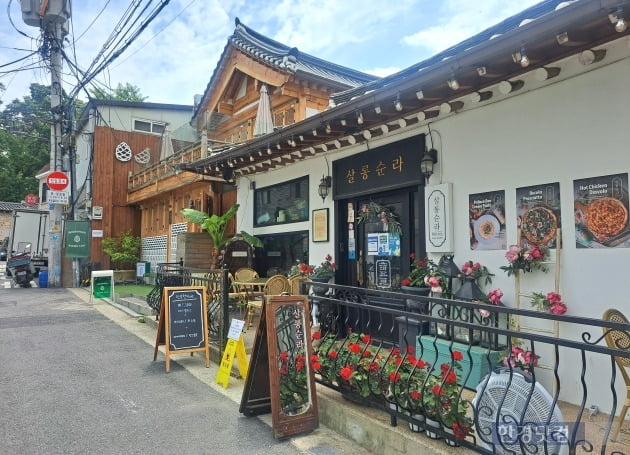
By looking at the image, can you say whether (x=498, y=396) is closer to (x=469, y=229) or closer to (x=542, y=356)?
(x=542, y=356)

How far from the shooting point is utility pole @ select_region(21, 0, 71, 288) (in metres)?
13.1

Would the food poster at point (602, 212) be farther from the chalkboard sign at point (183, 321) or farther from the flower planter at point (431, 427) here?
the chalkboard sign at point (183, 321)

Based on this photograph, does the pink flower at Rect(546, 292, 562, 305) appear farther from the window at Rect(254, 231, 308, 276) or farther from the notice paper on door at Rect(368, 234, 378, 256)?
the window at Rect(254, 231, 308, 276)

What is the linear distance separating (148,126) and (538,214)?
19357 millimetres

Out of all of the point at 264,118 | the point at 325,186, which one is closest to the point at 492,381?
the point at 325,186

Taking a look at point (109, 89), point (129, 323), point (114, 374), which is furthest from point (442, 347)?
point (109, 89)

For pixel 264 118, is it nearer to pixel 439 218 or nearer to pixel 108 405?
pixel 439 218

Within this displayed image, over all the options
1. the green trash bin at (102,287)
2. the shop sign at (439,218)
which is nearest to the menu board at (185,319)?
the shop sign at (439,218)

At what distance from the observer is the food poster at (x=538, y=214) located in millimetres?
3857

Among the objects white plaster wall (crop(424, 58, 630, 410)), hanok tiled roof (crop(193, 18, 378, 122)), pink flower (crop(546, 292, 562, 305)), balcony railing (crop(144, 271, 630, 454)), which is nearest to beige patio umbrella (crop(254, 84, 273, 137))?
hanok tiled roof (crop(193, 18, 378, 122))

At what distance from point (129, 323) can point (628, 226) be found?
841 centimetres

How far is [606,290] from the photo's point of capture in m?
3.48

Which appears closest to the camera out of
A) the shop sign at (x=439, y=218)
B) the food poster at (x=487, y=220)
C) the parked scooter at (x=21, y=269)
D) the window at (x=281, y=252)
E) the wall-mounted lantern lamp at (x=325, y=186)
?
the food poster at (x=487, y=220)

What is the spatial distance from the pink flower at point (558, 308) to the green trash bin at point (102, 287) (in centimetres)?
1093
